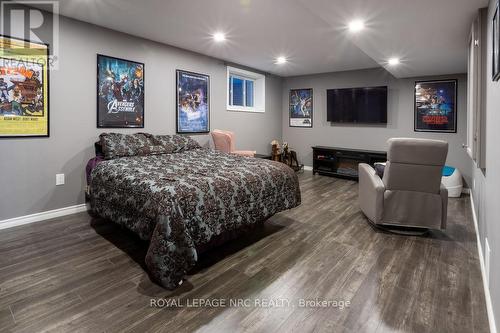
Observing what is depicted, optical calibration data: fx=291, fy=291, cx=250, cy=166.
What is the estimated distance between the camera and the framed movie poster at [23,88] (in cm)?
305

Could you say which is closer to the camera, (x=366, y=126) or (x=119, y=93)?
(x=119, y=93)

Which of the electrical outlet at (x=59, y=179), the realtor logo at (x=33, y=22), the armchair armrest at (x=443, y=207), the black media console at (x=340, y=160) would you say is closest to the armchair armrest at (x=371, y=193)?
the armchair armrest at (x=443, y=207)

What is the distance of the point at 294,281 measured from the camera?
214cm

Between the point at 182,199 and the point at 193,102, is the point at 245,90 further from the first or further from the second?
the point at 182,199

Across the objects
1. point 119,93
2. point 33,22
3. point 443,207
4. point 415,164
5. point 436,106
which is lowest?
point 443,207

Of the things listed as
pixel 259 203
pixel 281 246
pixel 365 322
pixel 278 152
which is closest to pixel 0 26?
pixel 259 203

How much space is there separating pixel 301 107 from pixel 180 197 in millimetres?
5620

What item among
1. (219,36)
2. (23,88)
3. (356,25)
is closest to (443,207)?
(356,25)

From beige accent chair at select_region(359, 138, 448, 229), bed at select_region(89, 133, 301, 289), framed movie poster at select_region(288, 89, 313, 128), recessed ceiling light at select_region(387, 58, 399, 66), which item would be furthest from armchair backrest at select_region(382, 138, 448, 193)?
framed movie poster at select_region(288, 89, 313, 128)

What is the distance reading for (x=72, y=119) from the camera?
11.7 ft

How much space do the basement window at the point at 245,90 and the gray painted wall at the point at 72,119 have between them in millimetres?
1554

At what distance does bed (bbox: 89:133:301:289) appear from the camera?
1.99 metres

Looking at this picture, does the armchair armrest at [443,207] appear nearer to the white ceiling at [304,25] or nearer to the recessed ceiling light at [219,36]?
the white ceiling at [304,25]

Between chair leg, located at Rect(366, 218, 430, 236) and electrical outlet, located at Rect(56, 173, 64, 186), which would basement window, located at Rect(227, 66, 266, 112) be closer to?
electrical outlet, located at Rect(56, 173, 64, 186)
